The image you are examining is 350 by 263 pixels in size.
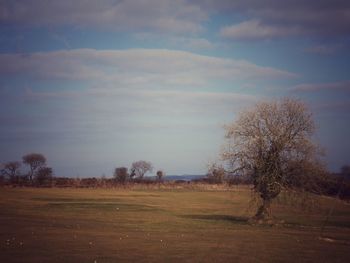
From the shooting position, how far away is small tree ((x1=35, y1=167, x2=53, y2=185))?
476 feet

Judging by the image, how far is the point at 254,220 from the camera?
148 feet

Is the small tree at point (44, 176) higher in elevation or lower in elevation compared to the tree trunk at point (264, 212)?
higher

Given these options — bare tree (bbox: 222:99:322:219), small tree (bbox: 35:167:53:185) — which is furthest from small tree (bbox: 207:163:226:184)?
small tree (bbox: 35:167:53:185)

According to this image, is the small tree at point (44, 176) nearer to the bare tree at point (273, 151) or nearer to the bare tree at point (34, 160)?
the bare tree at point (34, 160)

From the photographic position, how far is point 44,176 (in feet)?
506

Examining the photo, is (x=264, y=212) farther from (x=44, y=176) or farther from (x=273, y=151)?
(x=44, y=176)

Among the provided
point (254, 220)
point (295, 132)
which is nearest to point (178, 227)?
point (254, 220)

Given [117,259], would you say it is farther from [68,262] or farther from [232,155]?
[232,155]

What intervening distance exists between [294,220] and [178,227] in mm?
17955

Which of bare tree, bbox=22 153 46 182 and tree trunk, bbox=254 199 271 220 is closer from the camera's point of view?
tree trunk, bbox=254 199 271 220

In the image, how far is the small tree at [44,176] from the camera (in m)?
145

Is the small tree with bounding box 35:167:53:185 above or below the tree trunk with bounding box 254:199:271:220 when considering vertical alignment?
above

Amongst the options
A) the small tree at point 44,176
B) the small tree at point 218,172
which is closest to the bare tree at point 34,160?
the small tree at point 44,176

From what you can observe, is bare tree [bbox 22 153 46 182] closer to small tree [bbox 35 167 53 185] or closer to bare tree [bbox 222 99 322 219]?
small tree [bbox 35 167 53 185]
